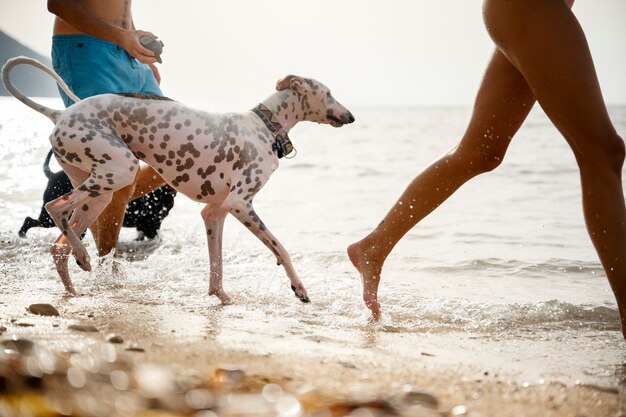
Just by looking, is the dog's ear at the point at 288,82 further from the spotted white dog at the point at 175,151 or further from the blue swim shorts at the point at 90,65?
the blue swim shorts at the point at 90,65

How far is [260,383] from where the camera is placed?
8.17ft

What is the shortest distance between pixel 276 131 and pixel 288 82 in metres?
0.33

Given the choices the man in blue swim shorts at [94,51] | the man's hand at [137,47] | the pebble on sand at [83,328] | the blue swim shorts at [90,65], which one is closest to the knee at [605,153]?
the pebble on sand at [83,328]

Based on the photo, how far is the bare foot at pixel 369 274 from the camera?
13.9 ft

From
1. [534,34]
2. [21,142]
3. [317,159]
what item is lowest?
[21,142]

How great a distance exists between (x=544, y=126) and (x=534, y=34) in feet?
86.7

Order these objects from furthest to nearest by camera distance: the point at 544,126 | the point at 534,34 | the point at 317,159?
the point at 544,126 < the point at 317,159 < the point at 534,34

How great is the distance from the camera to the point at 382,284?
5.50m

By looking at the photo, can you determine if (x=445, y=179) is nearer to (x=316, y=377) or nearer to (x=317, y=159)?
(x=316, y=377)

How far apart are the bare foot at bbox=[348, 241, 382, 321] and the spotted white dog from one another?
361 mm

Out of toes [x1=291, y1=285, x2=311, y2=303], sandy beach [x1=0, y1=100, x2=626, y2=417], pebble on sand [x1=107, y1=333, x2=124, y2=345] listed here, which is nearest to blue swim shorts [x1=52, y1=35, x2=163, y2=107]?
sandy beach [x1=0, y1=100, x2=626, y2=417]

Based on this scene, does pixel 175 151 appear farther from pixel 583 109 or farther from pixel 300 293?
pixel 583 109

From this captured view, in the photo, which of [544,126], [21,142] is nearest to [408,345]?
[21,142]

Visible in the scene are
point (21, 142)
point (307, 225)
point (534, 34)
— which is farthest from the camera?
point (21, 142)
